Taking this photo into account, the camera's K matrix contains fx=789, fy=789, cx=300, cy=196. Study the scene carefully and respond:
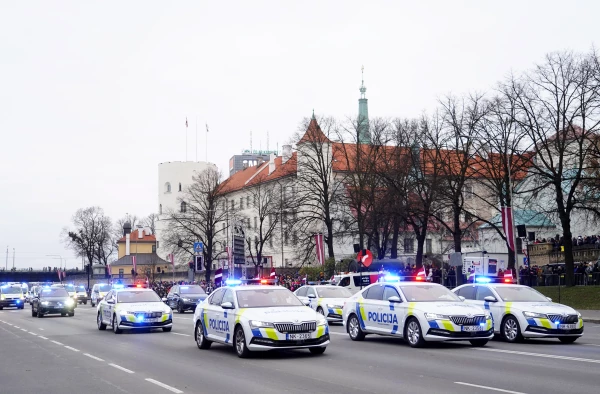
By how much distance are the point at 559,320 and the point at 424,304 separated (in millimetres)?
3584

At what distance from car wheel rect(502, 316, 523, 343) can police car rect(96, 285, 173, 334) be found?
1085cm

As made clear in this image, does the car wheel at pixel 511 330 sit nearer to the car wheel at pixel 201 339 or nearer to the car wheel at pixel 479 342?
the car wheel at pixel 479 342

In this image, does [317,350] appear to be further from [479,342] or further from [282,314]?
[479,342]

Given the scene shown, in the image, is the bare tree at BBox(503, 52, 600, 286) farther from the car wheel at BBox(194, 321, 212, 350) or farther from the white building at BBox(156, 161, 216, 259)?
the white building at BBox(156, 161, 216, 259)

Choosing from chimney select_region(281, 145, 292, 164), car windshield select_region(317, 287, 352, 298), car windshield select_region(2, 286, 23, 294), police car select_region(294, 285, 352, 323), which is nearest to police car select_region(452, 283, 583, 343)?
police car select_region(294, 285, 352, 323)

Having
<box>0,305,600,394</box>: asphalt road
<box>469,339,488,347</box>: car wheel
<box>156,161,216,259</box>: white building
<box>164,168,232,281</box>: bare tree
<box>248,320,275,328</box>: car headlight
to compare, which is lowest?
<box>0,305,600,394</box>: asphalt road

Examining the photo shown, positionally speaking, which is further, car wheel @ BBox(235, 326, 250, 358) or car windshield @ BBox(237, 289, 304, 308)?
car windshield @ BBox(237, 289, 304, 308)

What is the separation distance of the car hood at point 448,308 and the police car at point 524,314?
4.84ft

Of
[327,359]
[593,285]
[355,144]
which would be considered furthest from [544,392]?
[355,144]

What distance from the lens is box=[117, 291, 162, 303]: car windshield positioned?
86.6ft

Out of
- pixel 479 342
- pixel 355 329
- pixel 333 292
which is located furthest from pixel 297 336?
pixel 333 292

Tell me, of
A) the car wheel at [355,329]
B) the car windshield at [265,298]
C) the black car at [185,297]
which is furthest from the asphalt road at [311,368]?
the black car at [185,297]

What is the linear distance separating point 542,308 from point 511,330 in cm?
97

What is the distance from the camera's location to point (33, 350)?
797 inches
